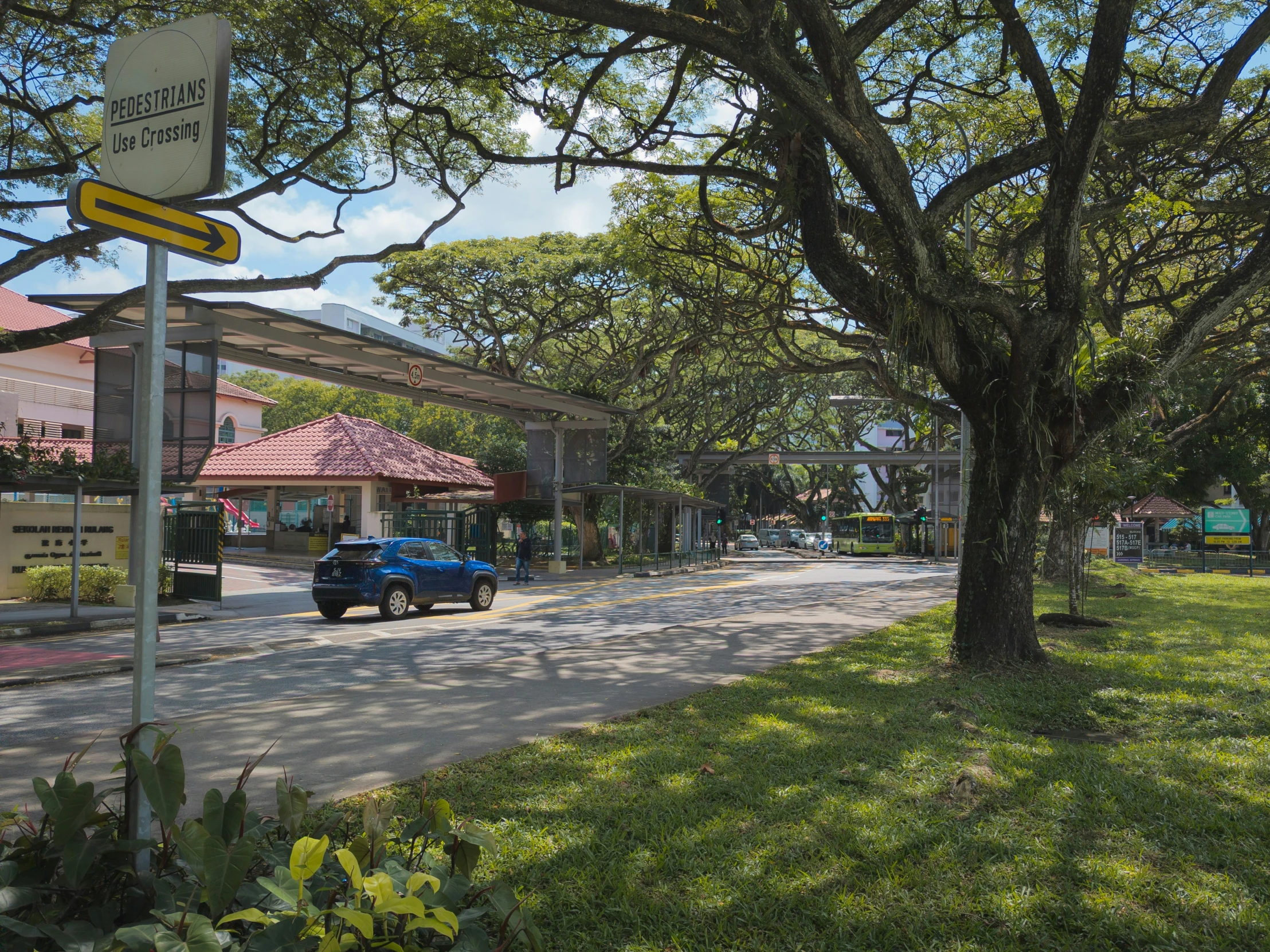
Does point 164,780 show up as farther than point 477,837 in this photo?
No

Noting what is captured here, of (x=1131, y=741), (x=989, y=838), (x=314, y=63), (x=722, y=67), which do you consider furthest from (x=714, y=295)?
(x=989, y=838)

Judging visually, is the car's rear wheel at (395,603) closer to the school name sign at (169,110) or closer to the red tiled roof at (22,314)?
the school name sign at (169,110)

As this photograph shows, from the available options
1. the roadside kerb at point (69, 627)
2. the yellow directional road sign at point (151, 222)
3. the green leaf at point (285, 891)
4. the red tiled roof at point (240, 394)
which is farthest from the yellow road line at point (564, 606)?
the red tiled roof at point (240, 394)

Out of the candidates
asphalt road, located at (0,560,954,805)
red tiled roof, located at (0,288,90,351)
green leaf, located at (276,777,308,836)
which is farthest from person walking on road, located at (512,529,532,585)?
green leaf, located at (276,777,308,836)

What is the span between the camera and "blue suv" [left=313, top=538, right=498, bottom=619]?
16578 mm

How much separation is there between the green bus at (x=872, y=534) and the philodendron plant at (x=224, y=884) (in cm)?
5253

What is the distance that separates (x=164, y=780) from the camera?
291 centimetres

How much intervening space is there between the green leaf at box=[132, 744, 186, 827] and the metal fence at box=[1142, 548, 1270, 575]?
1577 inches

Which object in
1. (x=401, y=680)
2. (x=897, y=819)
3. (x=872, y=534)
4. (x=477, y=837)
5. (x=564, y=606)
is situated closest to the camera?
(x=477, y=837)

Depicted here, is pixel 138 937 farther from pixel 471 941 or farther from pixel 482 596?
pixel 482 596

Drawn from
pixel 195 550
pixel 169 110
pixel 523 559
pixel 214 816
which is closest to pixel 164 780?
pixel 214 816

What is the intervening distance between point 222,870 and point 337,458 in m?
31.3

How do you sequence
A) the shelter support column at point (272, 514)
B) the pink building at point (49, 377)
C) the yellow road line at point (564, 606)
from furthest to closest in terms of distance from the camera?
the shelter support column at point (272, 514) → the pink building at point (49, 377) → the yellow road line at point (564, 606)

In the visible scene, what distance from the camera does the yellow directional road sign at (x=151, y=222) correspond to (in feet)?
10.1
